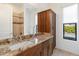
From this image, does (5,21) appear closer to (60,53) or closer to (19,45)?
(19,45)

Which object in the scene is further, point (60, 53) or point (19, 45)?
point (60, 53)

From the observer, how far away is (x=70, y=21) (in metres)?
1.78

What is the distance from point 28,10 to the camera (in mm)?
1809

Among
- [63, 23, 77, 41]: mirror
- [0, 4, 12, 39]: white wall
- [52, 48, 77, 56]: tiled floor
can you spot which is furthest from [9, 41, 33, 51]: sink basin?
[63, 23, 77, 41]: mirror

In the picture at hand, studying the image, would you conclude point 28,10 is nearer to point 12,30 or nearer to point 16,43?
point 12,30

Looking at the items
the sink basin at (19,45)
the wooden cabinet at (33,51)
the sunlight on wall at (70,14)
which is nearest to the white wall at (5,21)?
the sink basin at (19,45)

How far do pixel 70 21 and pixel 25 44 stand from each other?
31.5 inches

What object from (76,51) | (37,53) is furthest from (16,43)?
(76,51)

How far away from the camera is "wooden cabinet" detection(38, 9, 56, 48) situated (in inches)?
70.6

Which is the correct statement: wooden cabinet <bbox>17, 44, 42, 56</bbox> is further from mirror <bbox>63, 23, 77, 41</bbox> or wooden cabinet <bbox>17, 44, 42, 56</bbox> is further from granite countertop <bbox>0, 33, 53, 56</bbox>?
mirror <bbox>63, 23, 77, 41</bbox>

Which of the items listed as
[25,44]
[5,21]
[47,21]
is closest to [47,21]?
[47,21]

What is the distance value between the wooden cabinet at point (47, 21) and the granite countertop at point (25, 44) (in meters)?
A: 0.09

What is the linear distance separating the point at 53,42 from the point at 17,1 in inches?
35.0

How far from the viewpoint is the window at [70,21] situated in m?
1.76
